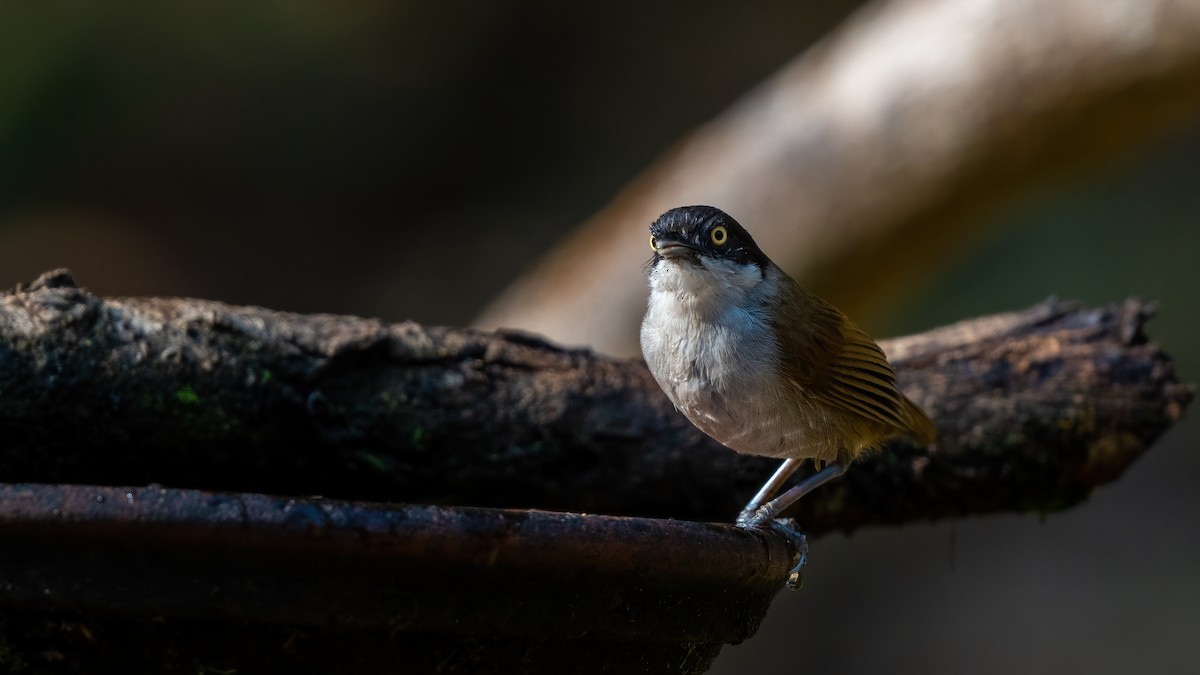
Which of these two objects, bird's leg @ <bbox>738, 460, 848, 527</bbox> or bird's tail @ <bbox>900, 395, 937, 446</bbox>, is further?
bird's tail @ <bbox>900, 395, 937, 446</bbox>

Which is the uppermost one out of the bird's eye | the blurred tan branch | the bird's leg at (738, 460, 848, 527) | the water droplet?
the blurred tan branch

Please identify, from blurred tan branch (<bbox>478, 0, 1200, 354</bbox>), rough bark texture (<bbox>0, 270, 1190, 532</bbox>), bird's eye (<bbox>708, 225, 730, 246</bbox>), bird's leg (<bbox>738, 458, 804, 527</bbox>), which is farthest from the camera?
blurred tan branch (<bbox>478, 0, 1200, 354</bbox>)

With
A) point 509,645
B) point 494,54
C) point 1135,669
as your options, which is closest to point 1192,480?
point 1135,669

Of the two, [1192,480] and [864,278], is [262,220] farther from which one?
[1192,480]

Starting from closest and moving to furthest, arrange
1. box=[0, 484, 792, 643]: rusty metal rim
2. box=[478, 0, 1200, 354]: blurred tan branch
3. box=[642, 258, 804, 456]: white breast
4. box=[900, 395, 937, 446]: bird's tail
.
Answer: box=[0, 484, 792, 643]: rusty metal rim, box=[642, 258, 804, 456]: white breast, box=[900, 395, 937, 446]: bird's tail, box=[478, 0, 1200, 354]: blurred tan branch

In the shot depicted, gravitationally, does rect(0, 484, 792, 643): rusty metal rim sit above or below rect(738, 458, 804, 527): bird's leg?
below

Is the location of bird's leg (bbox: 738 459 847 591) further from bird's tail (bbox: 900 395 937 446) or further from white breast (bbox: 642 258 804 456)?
bird's tail (bbox: 900 395 937 446)

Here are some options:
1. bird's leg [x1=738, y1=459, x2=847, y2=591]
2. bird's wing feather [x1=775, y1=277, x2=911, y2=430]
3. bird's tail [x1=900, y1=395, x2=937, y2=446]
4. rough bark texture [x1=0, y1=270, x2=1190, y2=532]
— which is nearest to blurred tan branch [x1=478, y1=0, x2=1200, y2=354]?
rough bark texture [x1=0, y1=270, x2=1190, y2=532]
